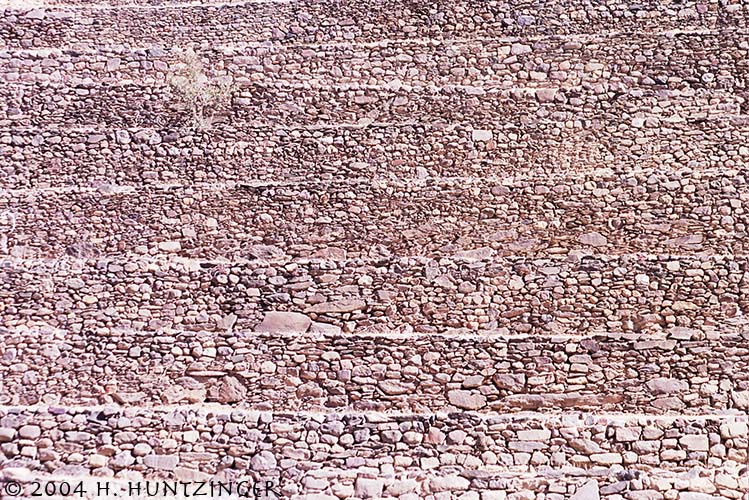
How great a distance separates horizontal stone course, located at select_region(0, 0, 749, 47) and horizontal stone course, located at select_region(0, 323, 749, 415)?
3326 mm

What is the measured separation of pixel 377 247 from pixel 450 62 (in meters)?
2.23

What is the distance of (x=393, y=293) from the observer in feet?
25.4

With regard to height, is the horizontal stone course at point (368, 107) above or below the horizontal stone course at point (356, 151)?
above

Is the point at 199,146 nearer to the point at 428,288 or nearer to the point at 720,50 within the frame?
the point at 428,288

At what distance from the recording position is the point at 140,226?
26.9ft

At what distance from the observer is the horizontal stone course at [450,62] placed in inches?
340

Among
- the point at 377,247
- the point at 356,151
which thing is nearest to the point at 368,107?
the point at 356,151

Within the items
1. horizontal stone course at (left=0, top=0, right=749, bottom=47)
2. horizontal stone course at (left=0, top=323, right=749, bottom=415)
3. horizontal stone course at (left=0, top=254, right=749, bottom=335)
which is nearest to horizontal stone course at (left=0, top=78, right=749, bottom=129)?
horizontal stone course at (left=0, top=0, right=749, bottom=47)

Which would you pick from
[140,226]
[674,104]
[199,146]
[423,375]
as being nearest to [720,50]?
[674,104]

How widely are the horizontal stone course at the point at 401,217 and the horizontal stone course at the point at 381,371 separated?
2.90 ft

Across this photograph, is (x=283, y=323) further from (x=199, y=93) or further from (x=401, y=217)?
(x=199, y=93)

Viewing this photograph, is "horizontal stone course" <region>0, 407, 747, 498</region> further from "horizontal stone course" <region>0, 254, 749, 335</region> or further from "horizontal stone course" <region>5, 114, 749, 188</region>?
"horizontal stone course" <region>5, 114, 749, 188</region>

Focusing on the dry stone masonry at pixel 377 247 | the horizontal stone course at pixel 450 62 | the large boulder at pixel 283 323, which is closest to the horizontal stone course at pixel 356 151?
the dry stone masonry at pixel 377 247

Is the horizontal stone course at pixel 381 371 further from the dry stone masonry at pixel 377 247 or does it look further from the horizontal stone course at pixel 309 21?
the horizontal stone course at pixel 309 21
